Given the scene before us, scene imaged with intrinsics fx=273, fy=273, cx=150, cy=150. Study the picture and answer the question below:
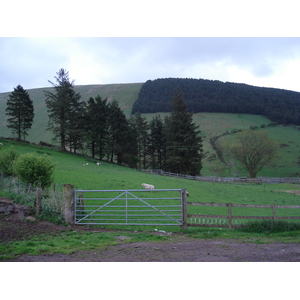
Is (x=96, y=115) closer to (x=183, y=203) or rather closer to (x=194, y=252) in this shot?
(x=183, y=203)

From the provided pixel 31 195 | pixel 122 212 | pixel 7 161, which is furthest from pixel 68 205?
pixel 7 161

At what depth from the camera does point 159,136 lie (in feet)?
229

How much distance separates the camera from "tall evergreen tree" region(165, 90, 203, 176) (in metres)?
56.7

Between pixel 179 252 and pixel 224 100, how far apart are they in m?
141

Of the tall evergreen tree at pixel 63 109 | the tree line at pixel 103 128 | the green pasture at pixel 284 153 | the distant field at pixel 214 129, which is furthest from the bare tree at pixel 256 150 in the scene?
the tall evergreen tree at pixel 63 109

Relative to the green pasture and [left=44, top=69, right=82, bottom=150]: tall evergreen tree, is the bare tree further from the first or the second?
[left=44, top=69, right=82, bottom=150]: tall evergreen tree

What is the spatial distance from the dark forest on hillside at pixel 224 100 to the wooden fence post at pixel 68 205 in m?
113

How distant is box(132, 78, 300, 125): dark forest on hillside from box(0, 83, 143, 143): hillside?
8201mm

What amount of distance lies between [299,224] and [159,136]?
58810 millimetres

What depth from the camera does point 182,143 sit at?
57875 millimetres

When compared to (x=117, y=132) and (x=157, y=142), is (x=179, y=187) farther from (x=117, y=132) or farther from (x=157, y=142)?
(x=157, y=142)

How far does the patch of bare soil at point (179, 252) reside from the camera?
7.04 meters

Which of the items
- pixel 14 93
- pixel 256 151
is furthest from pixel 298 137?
pixel 14 93

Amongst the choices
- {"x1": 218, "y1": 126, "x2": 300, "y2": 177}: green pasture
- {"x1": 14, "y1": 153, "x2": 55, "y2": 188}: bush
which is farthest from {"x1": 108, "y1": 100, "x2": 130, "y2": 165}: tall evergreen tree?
{"x1": 14, "y1": 153, "x2": 55, "y2": 188}: bush
